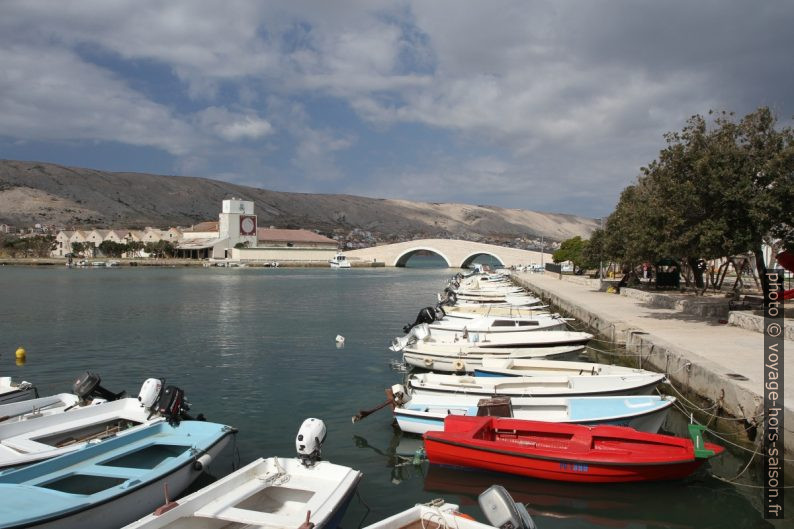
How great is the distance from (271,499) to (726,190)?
1899 cm

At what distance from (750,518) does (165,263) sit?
126349mm

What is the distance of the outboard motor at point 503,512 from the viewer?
6324 mm

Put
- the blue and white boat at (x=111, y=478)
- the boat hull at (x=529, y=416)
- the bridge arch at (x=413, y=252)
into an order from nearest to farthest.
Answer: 1. the blue and white boat at (x=111, y=478)
2. the boat hull at (x=529, y=416)
3. the bridge arch at (x=413, y=252)

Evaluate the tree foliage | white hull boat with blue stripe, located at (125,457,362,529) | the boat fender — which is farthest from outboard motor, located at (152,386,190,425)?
the tree foliage

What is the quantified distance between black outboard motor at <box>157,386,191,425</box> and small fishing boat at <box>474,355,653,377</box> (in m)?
8.40

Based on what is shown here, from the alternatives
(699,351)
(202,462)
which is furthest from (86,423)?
(699,351)

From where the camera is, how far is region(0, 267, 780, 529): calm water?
9805mm

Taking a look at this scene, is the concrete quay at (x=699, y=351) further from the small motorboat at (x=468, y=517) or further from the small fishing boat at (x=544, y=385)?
the small motorboat at (x=468, y=517)

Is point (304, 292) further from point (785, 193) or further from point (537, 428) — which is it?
point (537, 428)

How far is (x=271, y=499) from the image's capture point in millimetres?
8180

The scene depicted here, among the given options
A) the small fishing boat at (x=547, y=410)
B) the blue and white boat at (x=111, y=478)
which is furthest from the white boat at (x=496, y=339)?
the blue and white boat at (x=111, y=478)

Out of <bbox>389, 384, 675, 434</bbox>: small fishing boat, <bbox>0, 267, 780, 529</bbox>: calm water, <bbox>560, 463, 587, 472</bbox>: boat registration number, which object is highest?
<bbox>389, 384, 675, 434</bbox>: small fishing boat

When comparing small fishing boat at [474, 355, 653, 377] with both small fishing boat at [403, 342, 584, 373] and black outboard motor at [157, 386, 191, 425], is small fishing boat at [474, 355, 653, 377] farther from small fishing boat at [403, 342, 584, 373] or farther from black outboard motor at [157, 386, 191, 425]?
black outboard motor at [157, 386, 191, 425]

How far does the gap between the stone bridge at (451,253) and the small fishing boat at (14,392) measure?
361ft
